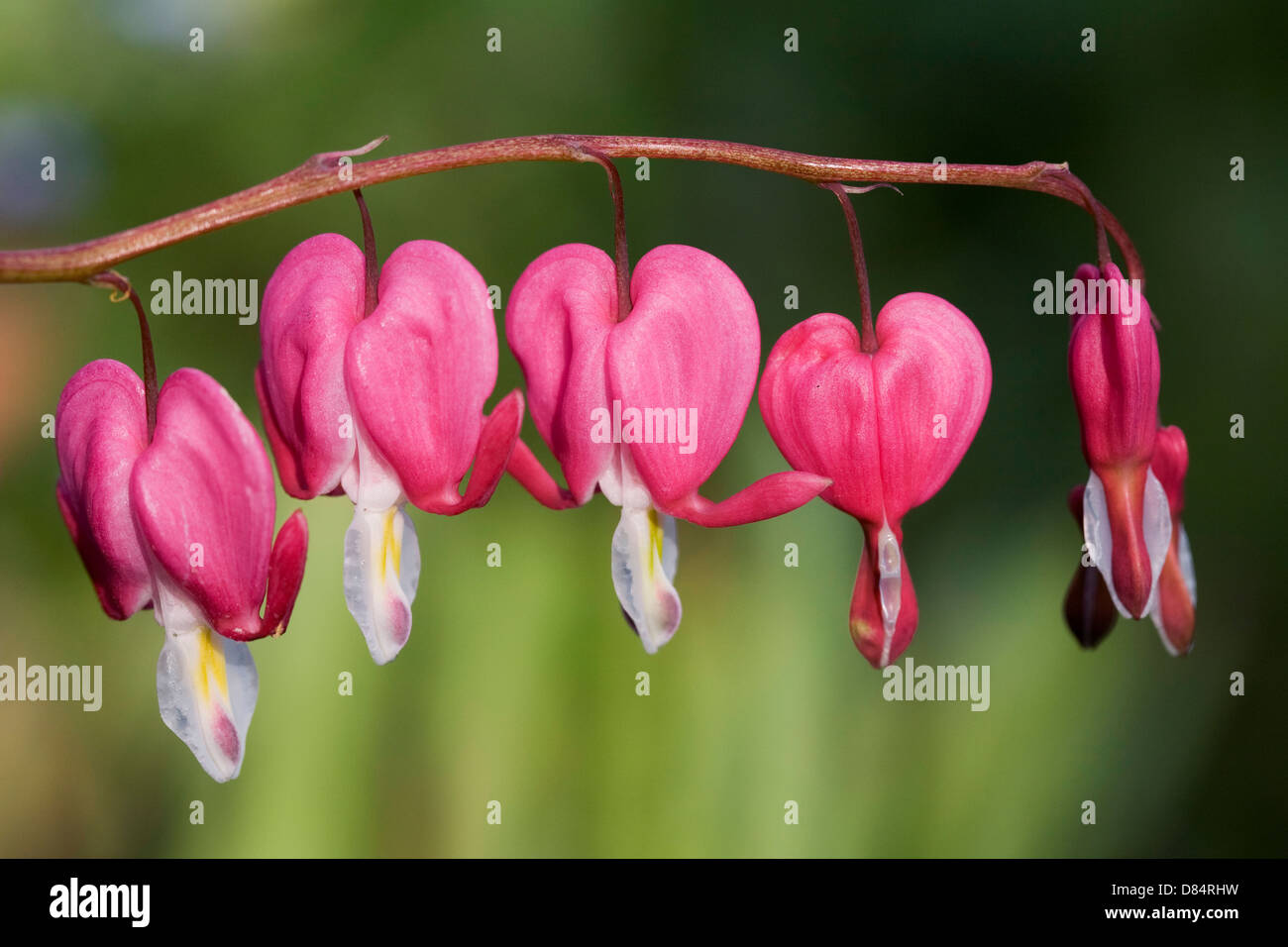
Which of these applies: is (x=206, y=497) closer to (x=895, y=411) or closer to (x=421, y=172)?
(x=421, y=172)

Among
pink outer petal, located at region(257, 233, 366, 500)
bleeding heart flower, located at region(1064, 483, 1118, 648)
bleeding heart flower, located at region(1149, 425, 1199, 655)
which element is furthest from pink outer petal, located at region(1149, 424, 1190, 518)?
pink outer petal, located at region(257, 233, 366, 500)

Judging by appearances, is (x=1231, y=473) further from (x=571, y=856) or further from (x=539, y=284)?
(x=539, y=284)

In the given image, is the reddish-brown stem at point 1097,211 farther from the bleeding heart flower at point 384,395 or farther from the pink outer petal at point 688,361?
the bleeding heart flower at point 384,395

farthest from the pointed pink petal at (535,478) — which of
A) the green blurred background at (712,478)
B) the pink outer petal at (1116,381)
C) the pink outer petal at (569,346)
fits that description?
the green blurred background at (712,478)

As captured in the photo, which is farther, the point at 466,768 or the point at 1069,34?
the point at 1069,34

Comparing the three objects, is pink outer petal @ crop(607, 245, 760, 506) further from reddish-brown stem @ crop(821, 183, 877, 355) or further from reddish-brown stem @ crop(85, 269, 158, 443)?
reddish-brown stem @ crop(85, 269, 158, 443)

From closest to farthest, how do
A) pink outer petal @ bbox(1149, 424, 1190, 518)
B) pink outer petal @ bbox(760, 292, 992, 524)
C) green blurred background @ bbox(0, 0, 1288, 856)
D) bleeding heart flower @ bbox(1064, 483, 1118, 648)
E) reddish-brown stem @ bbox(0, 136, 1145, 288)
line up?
reddish-brown stem @ bbox(0, 136, 1145, 288) → pink outer petal @ bbox(760, 292, 992, 524) → pink outer petal @ bbox(1149, 424, 1190, 518) → bleeding heart flower @ bbox(1064, 483, 1118, 648) → green blurred background @ bbox(0, 0, 1288, 856)

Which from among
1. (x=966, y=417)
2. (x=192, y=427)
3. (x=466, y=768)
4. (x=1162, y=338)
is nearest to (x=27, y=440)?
(x=466, y=768)
